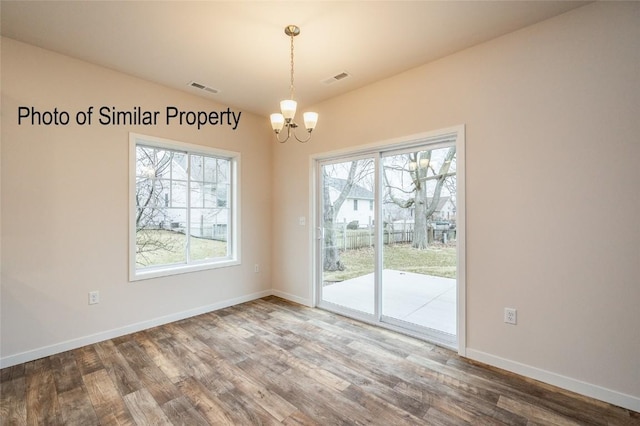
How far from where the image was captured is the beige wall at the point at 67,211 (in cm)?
252

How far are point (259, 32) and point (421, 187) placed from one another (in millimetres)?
2159

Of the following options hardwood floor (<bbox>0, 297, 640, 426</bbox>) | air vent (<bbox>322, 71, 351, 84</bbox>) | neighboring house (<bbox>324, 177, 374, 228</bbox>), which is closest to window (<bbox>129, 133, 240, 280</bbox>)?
hardwood floor (<bbox>0, 297, 640, 426</bbox>)

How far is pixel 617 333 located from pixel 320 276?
294 cm

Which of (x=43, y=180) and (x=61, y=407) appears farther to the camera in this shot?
(x=43, y=180)

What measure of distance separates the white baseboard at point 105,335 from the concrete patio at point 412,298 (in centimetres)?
178

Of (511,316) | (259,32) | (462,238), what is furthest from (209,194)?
(511,316)

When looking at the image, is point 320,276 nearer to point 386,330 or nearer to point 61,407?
point 386,330

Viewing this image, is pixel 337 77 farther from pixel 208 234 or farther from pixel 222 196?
pixel 208 234

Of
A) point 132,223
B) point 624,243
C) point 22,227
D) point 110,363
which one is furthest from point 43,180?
point 624,243

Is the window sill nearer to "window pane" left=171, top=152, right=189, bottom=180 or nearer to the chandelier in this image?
"window pane" left=171, top=152, right=189, bottom=180

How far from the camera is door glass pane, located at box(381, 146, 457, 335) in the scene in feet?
9.61

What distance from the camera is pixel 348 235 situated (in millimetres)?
3814

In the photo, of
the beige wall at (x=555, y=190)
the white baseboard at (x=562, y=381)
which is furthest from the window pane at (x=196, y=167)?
the white baseboard at (x=562, y=381)

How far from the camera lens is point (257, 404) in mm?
2002
